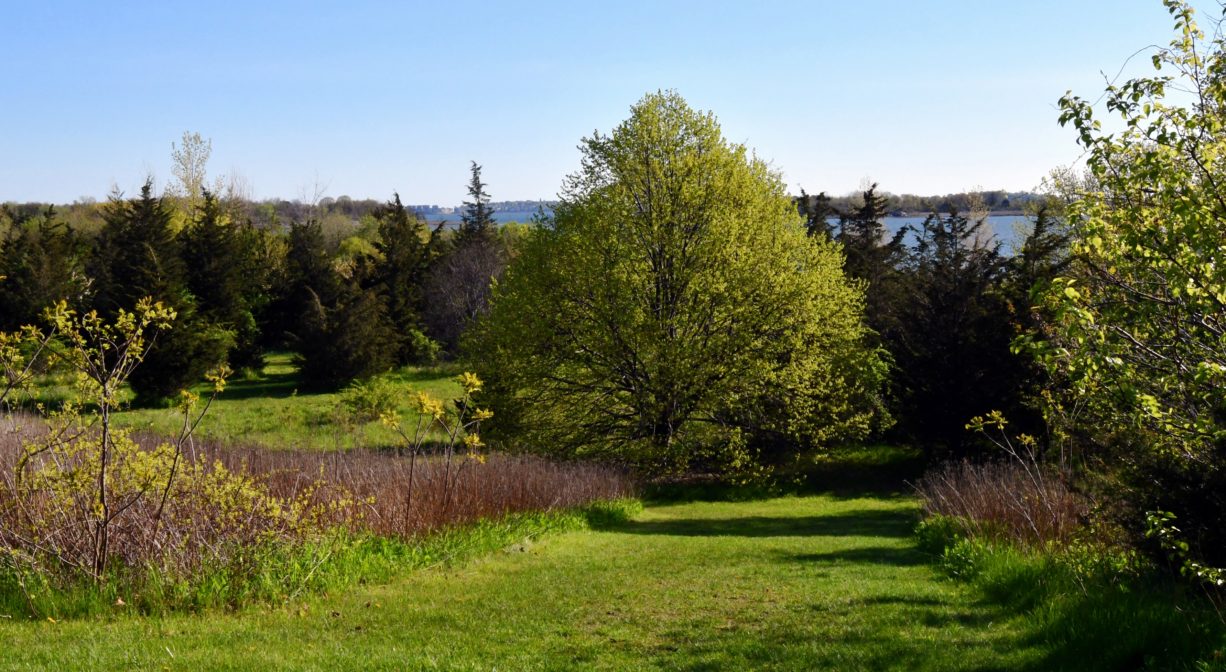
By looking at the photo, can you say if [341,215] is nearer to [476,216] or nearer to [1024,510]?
[476,216]

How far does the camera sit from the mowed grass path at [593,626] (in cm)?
612

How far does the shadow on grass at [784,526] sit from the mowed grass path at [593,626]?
4559 mm

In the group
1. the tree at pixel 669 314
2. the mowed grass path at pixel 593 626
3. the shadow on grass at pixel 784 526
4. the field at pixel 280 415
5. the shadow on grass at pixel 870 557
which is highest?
the tree at pixel 669 314

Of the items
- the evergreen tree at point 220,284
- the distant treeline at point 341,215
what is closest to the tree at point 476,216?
the distant treeline at point 341,215

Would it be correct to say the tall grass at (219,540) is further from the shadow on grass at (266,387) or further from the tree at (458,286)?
the tree at (458,286)

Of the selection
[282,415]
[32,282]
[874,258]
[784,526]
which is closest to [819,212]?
[874,258]

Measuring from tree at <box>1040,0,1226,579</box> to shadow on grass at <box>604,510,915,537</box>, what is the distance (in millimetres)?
8934

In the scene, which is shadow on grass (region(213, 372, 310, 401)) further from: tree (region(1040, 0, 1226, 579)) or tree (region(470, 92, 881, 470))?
tree (region(1040, 0, 1226, 579))

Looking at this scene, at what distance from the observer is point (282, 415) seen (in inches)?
1163

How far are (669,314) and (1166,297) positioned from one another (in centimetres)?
1621

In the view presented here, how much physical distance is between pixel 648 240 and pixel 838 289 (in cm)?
471

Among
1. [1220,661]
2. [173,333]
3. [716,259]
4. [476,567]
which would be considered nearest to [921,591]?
[1220,661]

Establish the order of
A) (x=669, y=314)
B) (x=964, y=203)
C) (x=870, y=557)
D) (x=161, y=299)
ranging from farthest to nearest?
(x=964, y=203), (x=161, y=299), (x=669, y=314), (x=870, y=557)

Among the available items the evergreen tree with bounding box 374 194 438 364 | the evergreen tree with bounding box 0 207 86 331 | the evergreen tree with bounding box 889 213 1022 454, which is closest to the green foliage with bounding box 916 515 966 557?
the evergreen tree with bounding box 889 213 1022 454
